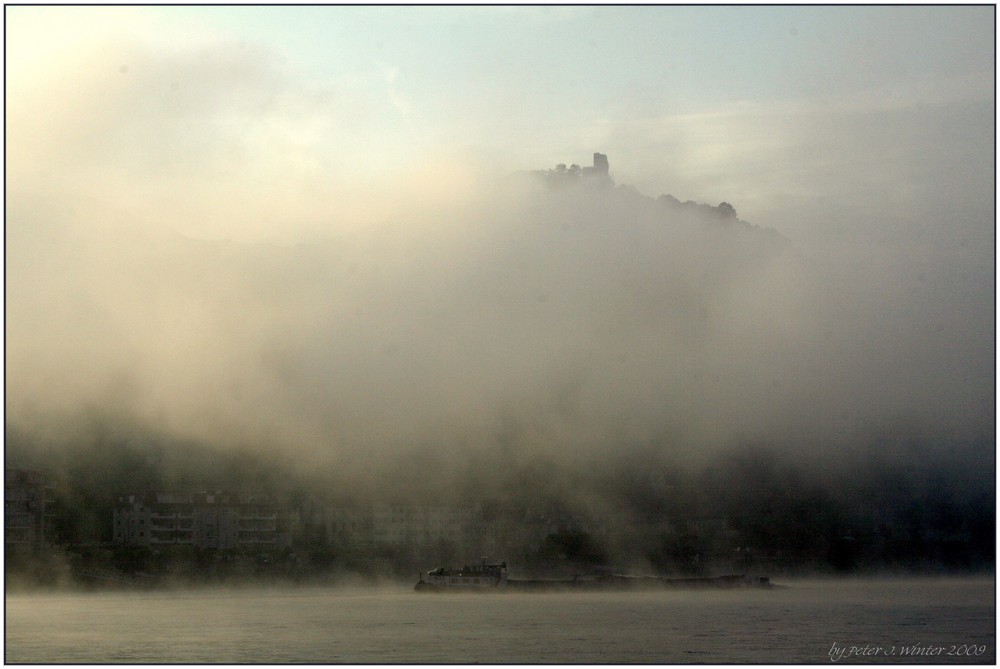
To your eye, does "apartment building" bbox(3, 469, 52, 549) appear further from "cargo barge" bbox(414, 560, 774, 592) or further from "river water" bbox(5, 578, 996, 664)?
"cargo barge" bbox(414, 560, 774, 592)

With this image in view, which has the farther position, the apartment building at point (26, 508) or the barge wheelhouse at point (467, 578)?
the barge wheelhouse at point (467, 578)

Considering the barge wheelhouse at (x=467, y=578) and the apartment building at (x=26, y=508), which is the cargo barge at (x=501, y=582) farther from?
the apartment building at (x=26, y=508)


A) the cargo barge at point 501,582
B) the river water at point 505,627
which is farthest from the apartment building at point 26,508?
the cargo barge at point 501,582

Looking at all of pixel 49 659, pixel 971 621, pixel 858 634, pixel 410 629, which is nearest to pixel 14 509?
pixel 49 659

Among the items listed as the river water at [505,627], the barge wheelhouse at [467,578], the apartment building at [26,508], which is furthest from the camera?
the barge wheelhouse at [467,578]

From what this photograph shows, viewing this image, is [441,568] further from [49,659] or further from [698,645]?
[49,659]

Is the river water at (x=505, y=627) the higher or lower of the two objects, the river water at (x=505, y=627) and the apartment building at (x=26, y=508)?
the lower

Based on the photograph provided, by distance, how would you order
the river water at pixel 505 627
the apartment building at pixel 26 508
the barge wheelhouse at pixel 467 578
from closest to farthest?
the river water at pixel 505 627 → the apartment building at pixel 26 508 → the barge wheelhouse at pixel 467 578

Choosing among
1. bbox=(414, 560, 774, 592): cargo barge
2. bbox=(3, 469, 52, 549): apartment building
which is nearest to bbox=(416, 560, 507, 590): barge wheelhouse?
bbox=(414, 560, 774, 592): cargo barge
